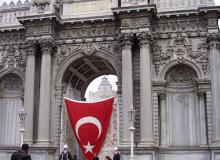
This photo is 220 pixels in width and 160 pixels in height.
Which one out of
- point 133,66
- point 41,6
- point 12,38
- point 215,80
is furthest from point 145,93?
point 12,38

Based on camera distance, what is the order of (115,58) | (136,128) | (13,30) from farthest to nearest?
1. (13,30)
2. (115,58)
3. (136,128)

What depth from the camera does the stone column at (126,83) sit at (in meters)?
25.3

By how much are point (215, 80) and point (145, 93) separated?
15.3ft

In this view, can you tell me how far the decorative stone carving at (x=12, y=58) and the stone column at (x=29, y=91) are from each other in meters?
1.43

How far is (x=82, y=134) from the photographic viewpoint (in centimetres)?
2598

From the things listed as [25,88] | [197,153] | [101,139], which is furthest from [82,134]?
[197,153]

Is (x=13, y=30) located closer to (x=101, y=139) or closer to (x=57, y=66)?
(x=57, y=66)

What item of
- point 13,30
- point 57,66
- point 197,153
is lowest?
point 197,153

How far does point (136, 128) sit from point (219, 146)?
212 inches

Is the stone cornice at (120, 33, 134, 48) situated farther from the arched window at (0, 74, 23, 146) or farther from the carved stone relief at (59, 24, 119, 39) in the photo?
the arched window at (0, 74, 23, 146)

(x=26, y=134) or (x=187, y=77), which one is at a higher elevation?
(x=187, y=77)

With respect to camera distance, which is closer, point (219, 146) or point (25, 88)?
point (219, 146)

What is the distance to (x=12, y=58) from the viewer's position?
1165 inches

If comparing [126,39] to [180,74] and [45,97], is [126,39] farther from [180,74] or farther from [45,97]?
→ [45,97]
